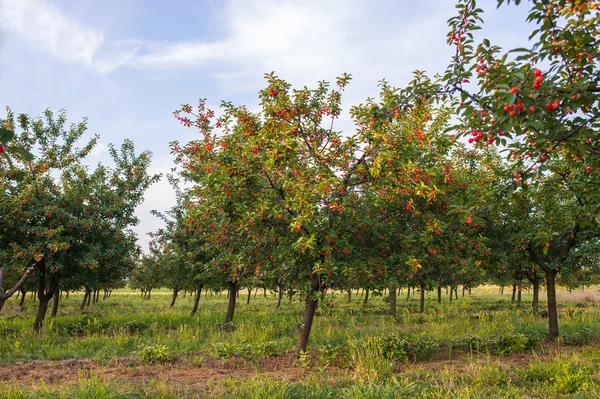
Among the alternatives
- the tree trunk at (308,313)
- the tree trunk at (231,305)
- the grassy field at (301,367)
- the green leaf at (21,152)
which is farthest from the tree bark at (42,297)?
the green leaf at (21,152)

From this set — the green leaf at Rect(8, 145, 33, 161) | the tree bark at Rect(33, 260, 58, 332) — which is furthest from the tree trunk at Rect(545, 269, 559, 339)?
the tree bark at Rect(33, 260, 58, 332)

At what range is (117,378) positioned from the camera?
695 cm

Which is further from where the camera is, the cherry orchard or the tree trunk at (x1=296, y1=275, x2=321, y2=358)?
the tree trunk at (x1=296, y1=275, x2=321, y2=358)

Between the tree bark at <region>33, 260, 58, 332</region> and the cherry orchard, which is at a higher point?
the cherry orchard

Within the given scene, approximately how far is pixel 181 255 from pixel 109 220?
10.0 ft

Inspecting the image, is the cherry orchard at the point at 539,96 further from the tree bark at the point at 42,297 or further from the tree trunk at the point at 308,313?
the tree bark at the point at 42,297

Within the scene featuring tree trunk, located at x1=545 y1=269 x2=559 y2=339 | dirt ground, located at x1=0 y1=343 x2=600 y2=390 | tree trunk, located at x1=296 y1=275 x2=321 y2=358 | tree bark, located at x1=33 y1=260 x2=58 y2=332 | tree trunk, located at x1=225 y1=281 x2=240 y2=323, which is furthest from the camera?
tree trunk, located at x1=225 y1=281 x2=240 y2=323

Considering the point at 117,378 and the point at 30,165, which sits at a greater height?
the point at 30,165

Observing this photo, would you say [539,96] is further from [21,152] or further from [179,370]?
[179,370]

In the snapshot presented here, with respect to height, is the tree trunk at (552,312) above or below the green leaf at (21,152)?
below

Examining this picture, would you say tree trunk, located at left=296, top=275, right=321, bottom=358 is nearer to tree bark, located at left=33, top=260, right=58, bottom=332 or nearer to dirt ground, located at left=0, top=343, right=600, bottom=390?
dirt ground, located at left=0, top=343, right=600, bottom=390

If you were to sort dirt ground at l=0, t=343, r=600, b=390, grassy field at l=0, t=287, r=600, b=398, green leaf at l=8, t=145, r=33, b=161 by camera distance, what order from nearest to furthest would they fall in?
green leaf at l=8, t=145, r=33, b=161 < grassy field at l=0, t=287, r=600, b=398 < dirt ground at l=0, t=343, r=600, b=390

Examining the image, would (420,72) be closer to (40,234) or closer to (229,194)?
(229,194)

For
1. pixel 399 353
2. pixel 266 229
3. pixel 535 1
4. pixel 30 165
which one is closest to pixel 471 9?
pixel 535 1
